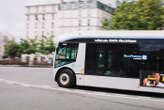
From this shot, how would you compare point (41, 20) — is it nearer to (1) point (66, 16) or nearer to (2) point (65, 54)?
(1) point (66, 16)

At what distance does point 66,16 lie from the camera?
7250cm

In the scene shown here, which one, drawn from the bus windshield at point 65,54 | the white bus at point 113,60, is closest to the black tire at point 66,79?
the white bus at point 113,60

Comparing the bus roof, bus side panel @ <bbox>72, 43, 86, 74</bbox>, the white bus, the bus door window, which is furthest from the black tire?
the bus roof

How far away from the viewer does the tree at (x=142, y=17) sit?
1845cm

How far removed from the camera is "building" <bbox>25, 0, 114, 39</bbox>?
6925cm

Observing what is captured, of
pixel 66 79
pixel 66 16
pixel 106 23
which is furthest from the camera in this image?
pixel 66 16

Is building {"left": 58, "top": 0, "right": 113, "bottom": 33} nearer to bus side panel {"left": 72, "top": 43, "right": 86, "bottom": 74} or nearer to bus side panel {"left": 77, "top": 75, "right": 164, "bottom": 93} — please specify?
bus side panel {"left": 72, "top": 43, "right": 86, "bottom": 74}

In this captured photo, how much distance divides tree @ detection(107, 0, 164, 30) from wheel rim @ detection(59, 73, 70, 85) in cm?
988

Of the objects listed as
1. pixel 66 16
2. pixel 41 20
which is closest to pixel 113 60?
pixel 66 16

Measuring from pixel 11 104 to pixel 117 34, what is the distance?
527cm

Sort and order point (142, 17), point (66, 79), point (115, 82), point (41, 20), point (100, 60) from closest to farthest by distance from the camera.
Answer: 1. point (115, 82)
2. point (100, 60)
3. point (66, 79)
4. point (142, 17)
5. point (41, 20)

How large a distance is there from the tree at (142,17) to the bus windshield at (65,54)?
9.21 metres

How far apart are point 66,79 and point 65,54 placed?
1198 millimetres

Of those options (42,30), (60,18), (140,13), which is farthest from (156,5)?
(42,30)
